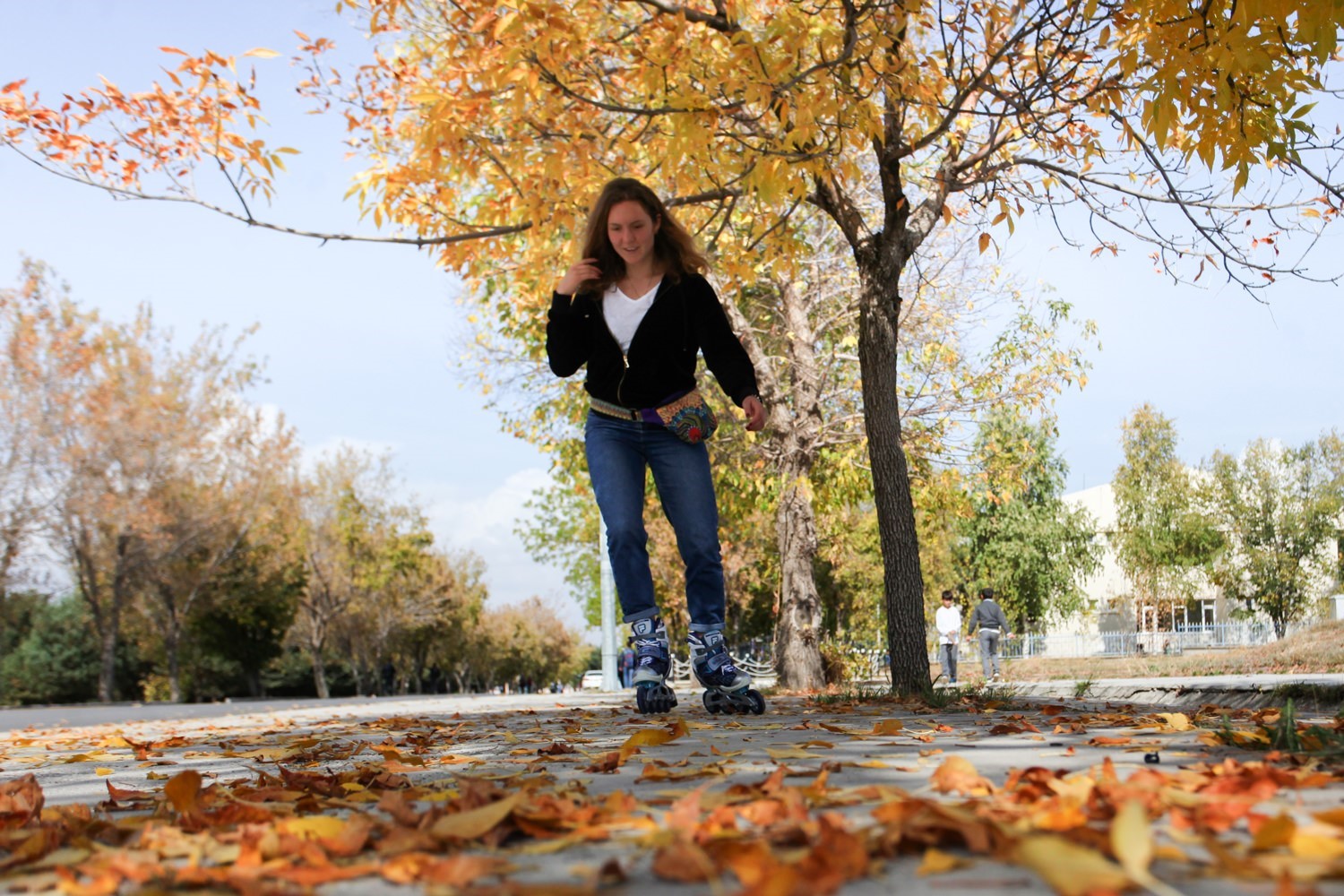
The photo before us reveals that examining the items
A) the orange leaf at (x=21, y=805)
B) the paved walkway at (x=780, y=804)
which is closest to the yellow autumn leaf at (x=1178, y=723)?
the paved walkway at (x=780, y=804)

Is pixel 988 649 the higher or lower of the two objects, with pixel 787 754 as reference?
lower

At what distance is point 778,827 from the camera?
1.90 m

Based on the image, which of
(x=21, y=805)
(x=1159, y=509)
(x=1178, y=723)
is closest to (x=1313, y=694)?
(x=1178, y=723)

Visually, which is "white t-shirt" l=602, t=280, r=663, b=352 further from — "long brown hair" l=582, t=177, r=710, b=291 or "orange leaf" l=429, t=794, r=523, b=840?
"orange leaf" l=429, t=794, r=523, b=840

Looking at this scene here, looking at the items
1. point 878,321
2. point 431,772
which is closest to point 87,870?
point 431,772

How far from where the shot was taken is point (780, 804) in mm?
2043

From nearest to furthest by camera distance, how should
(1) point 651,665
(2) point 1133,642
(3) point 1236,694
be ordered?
(1) point 651,665
(3) point 1236,694
(2) point 1133,642

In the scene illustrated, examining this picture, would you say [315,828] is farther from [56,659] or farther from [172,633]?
[56,659]

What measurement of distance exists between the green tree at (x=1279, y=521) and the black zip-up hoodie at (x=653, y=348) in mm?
49032

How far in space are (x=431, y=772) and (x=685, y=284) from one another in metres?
2.86

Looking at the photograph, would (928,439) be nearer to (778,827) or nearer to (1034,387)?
(1034,387)

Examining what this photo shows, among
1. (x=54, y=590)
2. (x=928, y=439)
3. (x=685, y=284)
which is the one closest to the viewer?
(x=685, y=284)

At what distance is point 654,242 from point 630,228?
0.88 feet

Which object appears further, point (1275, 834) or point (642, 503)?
point (642, 503)
